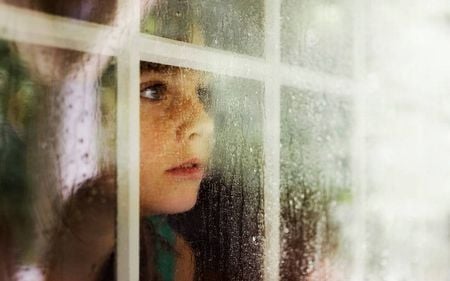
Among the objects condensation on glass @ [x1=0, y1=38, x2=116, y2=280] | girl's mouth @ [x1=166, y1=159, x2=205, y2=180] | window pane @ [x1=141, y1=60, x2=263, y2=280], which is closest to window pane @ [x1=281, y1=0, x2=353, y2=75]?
window pane @ [x1=141, y1=60, x2=263, y2=280]

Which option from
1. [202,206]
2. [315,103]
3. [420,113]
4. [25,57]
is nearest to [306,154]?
[315,103]

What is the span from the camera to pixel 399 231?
103cm

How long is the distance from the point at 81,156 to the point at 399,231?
0.63 meters

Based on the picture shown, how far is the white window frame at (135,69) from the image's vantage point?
59 centimetres

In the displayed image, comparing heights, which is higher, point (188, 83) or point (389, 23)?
point (389, 23)

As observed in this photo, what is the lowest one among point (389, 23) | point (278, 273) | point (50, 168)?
point (278, 273)

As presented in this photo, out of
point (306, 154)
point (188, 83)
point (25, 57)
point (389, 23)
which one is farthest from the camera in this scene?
point (389, 23)

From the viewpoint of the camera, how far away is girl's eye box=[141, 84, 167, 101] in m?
0.68

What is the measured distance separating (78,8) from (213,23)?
0.67ft

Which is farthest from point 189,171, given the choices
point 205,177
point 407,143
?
point 407,143

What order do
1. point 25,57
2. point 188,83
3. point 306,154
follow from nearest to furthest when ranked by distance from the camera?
1. point 25,57
2. point 188,83
3. point 306,154

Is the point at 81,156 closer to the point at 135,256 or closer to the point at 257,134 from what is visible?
the point at 135,256

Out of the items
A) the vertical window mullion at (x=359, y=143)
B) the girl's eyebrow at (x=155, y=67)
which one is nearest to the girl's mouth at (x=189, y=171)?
the girl's eyebrow at (x=155, y=67)

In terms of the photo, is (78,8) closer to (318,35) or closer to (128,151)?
(128,151)
